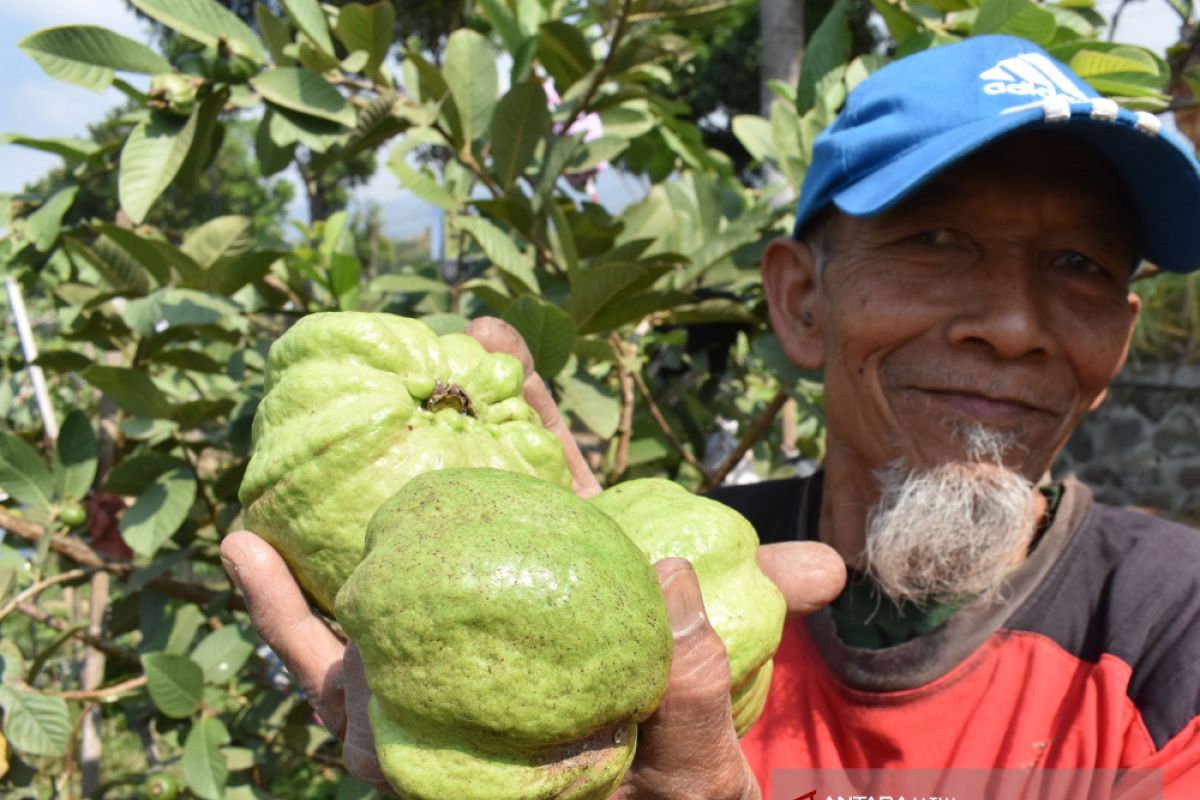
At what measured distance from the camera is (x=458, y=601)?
2.53 feet

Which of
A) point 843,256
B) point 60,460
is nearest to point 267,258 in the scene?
point 60,460

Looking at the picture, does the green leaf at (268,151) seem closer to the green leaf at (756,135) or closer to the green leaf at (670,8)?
the green leaf at (670,8)

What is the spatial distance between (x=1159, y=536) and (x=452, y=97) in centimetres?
143

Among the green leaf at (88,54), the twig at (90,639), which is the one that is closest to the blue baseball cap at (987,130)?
the green leaf at (88,54)

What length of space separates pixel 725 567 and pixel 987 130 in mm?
860

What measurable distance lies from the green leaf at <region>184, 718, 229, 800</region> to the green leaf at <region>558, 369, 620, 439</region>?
91 centimetres

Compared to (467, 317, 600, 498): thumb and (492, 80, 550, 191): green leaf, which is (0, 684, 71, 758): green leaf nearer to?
(467, 317, 600, 498): thumb

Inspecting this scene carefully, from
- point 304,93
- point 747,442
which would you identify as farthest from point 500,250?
point 747,442

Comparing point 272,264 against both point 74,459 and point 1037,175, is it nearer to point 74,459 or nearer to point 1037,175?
point 74,459

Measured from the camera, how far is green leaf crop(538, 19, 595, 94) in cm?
188

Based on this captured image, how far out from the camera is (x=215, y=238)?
5.98 ft

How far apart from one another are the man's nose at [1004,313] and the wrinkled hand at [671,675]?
0.61 meters

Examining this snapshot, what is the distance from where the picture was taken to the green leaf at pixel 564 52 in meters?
1.88

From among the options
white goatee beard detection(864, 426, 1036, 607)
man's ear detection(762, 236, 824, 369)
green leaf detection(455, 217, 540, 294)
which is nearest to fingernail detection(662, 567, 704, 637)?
white goatee beard detection(864, 426, 1036, 607)
